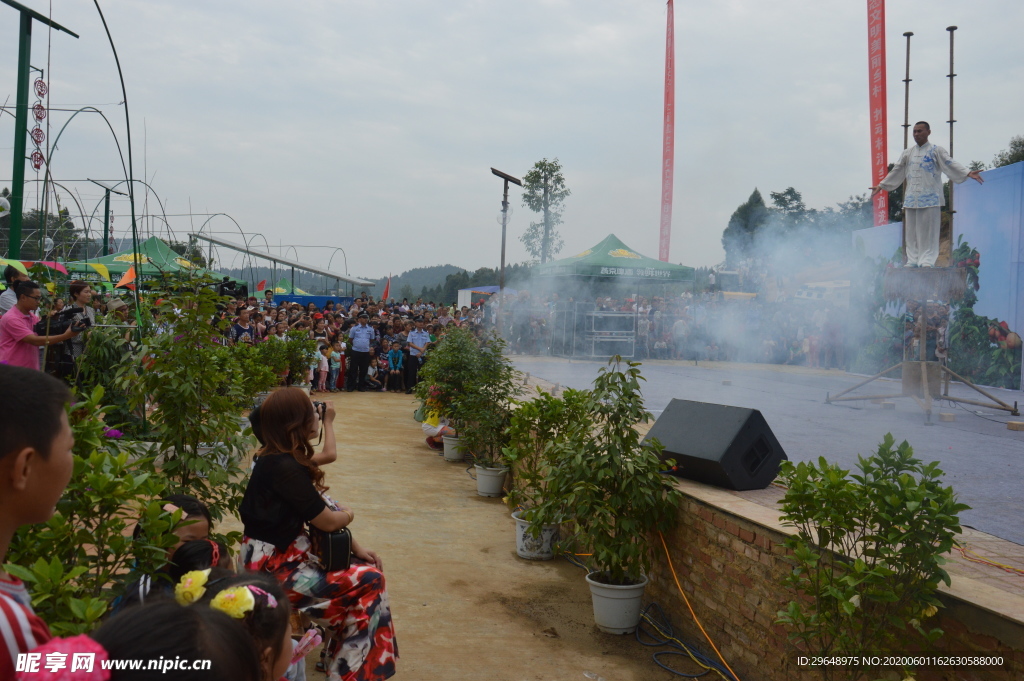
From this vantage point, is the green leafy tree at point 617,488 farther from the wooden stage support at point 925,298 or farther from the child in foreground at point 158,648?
the wooden stage support at point 925,298

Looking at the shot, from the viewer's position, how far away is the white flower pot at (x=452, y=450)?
377 inches

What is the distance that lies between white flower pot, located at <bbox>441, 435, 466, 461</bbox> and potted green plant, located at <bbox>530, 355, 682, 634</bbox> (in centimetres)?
487

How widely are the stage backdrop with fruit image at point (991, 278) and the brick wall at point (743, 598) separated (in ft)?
35.5

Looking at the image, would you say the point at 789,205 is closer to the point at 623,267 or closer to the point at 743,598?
the point at 623,267

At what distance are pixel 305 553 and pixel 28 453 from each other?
2.19 meters

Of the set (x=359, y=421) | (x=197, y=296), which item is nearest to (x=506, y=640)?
(x=197, y=296)

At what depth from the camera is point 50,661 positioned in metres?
0.97

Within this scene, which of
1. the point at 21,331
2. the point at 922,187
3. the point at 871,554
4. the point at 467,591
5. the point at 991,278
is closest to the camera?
the point at 871,554

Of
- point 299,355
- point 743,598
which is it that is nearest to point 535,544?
point 743,598

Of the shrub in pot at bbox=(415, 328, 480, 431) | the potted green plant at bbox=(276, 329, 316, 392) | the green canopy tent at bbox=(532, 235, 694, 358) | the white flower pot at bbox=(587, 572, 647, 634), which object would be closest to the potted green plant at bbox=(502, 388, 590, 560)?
the white flower pot at bbox=(587, 572, 647, 634)

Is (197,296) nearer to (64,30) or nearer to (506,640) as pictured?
(506,640)

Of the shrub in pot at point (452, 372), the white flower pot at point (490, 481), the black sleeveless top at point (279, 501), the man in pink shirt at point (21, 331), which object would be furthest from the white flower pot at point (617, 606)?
the man in pink shirt at point (21, 331)

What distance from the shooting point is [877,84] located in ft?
45.6

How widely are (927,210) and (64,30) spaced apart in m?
9.48
